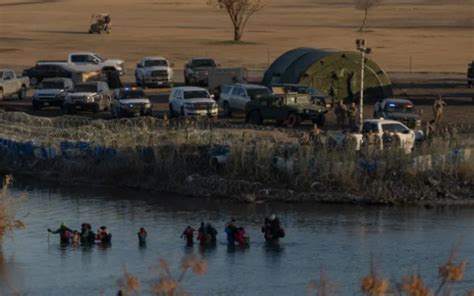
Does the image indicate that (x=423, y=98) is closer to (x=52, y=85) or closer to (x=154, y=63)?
(x=154, y=63)

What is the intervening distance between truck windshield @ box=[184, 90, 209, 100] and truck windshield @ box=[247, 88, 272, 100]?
146 cm

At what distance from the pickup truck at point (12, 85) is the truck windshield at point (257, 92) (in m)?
10.1

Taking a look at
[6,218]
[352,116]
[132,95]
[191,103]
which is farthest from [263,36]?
[6,218]

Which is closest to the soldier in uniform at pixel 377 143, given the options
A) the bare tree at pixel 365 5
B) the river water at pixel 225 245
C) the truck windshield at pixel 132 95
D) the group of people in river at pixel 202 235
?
the river water at pixel 225 245

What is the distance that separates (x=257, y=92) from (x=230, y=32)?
36.4 m

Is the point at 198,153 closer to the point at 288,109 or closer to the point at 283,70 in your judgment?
the point at 288,109

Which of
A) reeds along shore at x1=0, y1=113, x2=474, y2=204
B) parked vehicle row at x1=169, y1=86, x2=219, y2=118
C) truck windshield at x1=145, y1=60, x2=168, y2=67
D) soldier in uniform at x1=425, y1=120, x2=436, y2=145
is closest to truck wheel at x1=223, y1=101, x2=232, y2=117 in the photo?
parked vehicle row at x1=169, y1=86, x2=219, y2=118

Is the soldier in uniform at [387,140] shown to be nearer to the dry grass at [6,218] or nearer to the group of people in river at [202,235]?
the group of people in river at [202,235]

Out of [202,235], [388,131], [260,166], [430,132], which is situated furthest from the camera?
[430,132]

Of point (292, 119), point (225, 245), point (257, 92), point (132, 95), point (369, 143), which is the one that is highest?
point (257, 92)

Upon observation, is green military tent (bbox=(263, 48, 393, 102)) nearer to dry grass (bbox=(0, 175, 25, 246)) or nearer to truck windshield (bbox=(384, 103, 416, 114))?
truck windshield (bbox=(384, 103, 416, 114))

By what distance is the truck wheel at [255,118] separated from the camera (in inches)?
1554

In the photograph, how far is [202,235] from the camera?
2567cm

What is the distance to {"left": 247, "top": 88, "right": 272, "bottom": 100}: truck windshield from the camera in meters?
40.9
